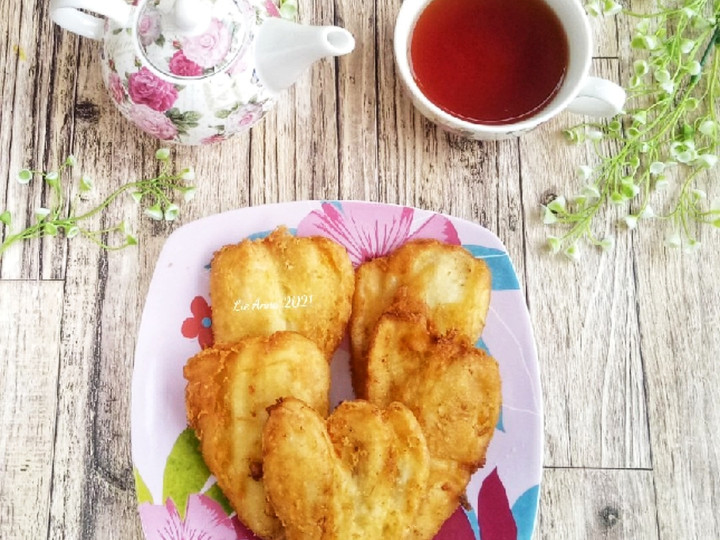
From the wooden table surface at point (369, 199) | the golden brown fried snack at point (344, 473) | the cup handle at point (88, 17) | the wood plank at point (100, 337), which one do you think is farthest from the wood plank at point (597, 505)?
the cup handle at point (88, 17)

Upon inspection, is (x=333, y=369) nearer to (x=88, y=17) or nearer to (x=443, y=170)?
(x=443, y=170)

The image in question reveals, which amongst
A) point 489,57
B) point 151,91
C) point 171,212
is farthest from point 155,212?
point 489,57

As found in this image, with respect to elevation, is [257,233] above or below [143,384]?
above

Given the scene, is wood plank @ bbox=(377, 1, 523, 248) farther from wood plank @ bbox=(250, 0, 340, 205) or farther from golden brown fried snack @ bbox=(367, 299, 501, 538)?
golden brown fried snack @ bbox=(367, 299, 501, 538)

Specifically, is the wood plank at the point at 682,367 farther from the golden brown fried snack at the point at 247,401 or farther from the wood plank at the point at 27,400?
the wood plank at the point at 27,400

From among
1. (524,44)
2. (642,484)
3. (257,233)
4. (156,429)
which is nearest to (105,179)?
(257,233)

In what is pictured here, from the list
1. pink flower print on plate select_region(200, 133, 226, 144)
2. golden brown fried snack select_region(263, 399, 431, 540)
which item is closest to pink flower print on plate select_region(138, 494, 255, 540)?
golden brown fried snack select_region(263, 399, 431, 540)

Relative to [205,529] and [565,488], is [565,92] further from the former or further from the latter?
[205,529]
